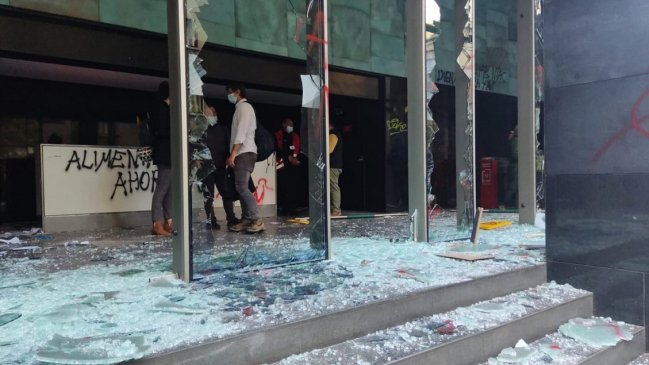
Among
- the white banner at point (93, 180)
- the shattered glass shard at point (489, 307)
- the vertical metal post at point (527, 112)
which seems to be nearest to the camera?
the shattered glass shard at point (489, 307)

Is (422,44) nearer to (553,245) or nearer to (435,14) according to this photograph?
(435,14)

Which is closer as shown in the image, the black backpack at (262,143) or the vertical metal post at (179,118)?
the vertical metal post at (179,118)

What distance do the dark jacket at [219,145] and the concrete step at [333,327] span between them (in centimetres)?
352

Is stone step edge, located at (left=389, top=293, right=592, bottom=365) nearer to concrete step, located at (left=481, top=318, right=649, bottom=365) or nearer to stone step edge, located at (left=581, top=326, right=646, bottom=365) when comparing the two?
concrete step, located at (left=481, top=318, right=649, bottom=365)

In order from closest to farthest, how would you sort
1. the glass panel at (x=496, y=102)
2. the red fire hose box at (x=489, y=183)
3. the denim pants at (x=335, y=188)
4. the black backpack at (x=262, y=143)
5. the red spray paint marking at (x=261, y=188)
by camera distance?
the black backpack at (x=262, y=143) → the red spray paint marking at (x=261, y=188) → the denim pants at (x=335, y=188) → the red fire hose box at (x=489, y=183) → the glass panel at (x=496, y=102)

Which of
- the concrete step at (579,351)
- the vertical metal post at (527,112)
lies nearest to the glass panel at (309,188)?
the concrete step at (579,351)

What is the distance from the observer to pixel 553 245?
459cm

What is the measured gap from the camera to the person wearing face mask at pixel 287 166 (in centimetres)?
962

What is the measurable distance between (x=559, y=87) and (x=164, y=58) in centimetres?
561

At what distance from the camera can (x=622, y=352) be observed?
3668mm

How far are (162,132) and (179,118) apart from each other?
2.30m

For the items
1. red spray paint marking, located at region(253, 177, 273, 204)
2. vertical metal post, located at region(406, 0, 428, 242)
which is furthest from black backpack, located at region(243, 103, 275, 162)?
red spray paint marking, located at region(253, 177, 273, 204)

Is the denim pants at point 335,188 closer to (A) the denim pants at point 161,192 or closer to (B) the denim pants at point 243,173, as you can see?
(B) the denim pants at point 243,173

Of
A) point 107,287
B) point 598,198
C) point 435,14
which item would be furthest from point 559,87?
point 107,287
